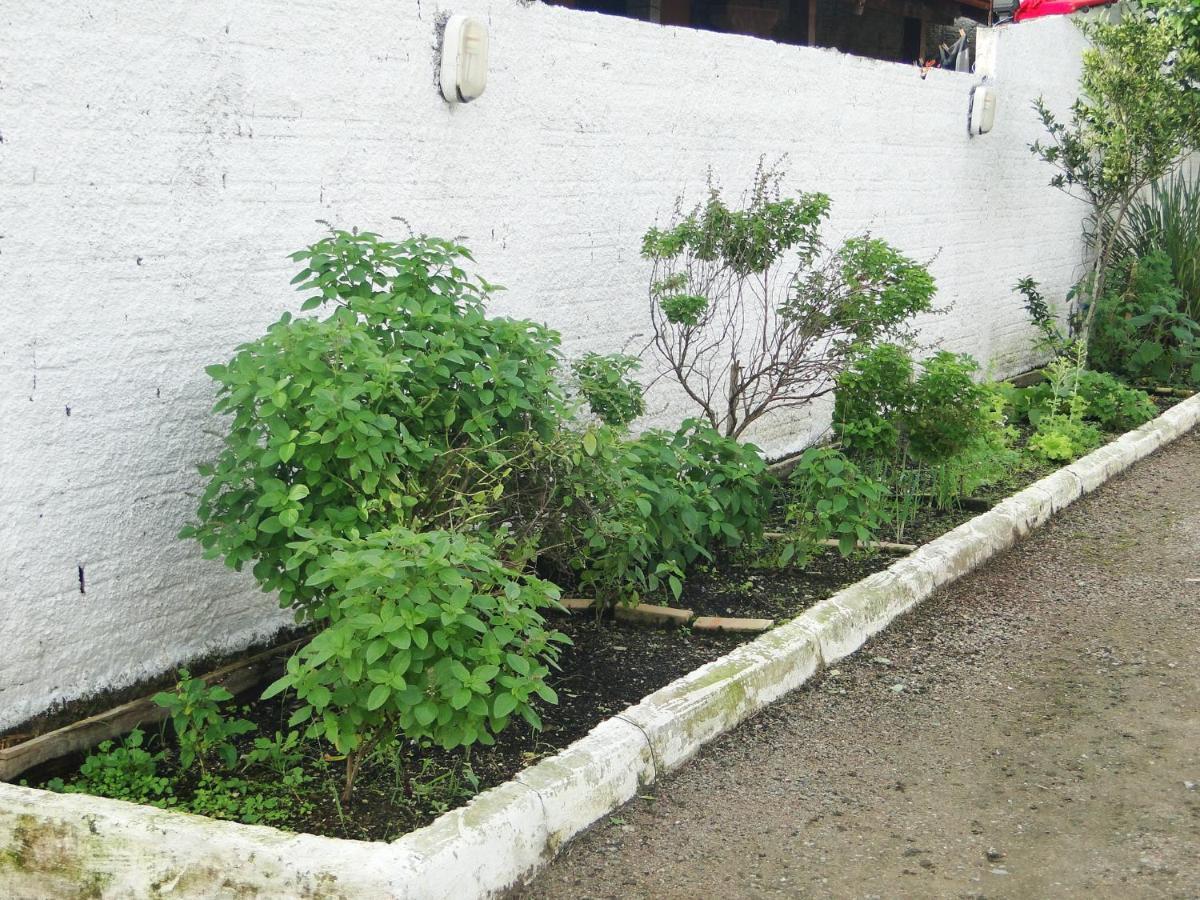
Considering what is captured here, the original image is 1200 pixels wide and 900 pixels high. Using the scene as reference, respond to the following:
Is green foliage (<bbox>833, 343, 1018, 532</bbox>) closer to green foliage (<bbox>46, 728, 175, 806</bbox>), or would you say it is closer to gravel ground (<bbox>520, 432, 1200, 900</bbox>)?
gravel ground (<bbox>520, 432, 1200, 900</bbox>)

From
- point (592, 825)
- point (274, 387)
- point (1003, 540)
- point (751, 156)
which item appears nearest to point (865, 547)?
point (1003, 540)

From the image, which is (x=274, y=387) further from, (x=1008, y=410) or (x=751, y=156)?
(x=1008, y=410)

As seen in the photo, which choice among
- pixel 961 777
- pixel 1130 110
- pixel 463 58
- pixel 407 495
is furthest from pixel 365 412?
pixel 1130 110

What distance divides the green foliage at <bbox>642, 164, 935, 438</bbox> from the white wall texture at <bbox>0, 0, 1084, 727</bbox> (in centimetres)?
25

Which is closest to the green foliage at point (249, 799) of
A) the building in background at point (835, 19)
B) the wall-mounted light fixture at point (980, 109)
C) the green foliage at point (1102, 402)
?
the green foliage at point (1102, 402)

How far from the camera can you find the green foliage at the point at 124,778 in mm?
3574

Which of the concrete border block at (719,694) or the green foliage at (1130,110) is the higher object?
the green foliage at (1130,110)

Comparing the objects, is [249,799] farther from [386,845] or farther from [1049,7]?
[1049,7]

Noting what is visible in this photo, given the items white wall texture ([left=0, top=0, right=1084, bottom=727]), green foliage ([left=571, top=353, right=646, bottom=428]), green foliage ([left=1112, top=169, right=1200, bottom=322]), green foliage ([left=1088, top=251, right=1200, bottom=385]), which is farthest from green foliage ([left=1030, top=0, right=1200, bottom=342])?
green foliage ([left=571, top=353, right=646, bottom=428])

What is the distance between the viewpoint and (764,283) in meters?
6.59

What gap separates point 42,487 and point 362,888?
1.61m

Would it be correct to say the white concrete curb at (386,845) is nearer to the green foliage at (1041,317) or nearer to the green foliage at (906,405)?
the green foliage at (906,405)

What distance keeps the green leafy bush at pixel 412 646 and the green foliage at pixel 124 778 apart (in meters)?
0.62

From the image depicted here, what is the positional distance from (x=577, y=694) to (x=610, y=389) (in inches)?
52.6
